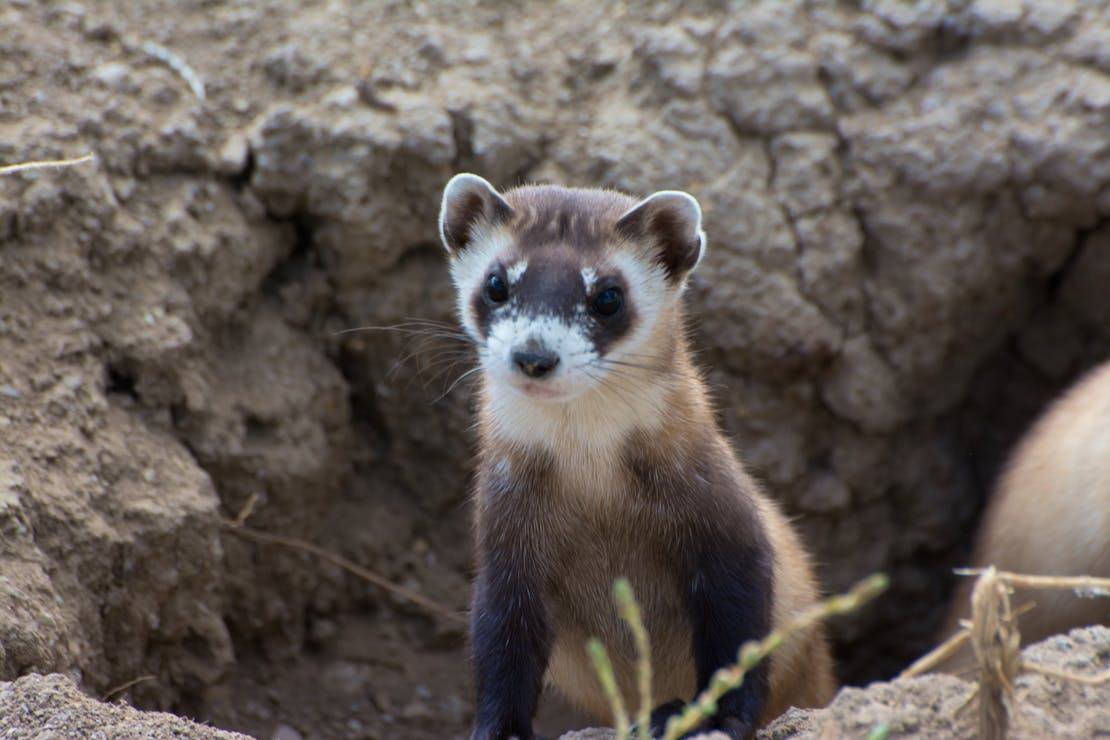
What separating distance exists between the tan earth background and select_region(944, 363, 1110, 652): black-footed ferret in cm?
71

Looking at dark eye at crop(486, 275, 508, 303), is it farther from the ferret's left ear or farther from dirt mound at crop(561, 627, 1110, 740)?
dirt mound at crop(561, 627, 1110, 740)

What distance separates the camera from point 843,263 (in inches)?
185

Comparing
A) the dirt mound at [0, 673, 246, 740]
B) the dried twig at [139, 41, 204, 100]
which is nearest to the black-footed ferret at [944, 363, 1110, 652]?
the dirt mound at [0, 673, 246, 740]

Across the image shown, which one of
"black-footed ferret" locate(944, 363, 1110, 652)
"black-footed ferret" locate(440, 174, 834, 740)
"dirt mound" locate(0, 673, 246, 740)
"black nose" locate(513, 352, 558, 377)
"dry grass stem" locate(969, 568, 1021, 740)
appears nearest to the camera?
"dry grass stem" locate(969, 568, 1021, 740)

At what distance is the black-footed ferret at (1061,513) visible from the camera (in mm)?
4035

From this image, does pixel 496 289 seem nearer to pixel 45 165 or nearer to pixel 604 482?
pixel 604 482

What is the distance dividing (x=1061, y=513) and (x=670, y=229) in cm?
183

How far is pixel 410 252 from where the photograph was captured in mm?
4629

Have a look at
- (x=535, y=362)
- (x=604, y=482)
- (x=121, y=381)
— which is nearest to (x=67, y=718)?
(x=535, y=362)

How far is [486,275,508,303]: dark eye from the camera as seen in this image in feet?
10.0

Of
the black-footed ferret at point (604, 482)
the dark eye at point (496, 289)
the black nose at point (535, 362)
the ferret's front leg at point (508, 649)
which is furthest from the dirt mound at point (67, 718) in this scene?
the dark eye at point (496, 289)

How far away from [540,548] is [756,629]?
0.58 meters

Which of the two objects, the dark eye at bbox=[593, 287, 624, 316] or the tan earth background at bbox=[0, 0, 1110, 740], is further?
the tan earth background at bbox=[0, 0, 1110, 740]

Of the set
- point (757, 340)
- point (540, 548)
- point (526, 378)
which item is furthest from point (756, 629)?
point (757, 340)
